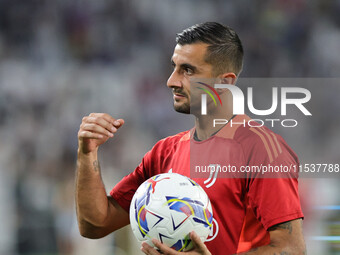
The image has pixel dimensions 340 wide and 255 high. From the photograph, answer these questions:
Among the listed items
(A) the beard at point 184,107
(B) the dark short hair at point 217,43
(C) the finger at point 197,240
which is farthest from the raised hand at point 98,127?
(C) the finger at point 197,240

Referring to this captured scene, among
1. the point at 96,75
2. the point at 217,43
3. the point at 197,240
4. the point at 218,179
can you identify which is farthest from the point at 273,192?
the point at 96,75

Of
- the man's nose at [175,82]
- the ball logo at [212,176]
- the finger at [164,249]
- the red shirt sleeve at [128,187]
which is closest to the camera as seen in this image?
the finger at [164,249]

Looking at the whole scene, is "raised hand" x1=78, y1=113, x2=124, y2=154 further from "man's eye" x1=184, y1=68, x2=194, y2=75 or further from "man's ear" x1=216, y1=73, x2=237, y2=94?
"man's ear" x1=216, y1=73, x2=237, y2=94

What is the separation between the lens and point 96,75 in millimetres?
9672

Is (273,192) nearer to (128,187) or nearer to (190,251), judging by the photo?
(190,251)

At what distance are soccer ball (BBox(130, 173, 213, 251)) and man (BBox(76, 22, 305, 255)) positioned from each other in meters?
0.06

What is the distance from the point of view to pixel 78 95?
9.26 metres

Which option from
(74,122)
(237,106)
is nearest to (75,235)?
(74,122)

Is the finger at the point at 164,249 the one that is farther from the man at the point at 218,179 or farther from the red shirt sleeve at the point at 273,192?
the red shirt sleeve at the point at 273,192

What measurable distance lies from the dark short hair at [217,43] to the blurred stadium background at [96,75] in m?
4.44

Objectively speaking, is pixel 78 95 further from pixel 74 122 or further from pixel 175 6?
pixel 175 6

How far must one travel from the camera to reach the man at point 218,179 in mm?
2598

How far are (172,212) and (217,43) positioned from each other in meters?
1.07

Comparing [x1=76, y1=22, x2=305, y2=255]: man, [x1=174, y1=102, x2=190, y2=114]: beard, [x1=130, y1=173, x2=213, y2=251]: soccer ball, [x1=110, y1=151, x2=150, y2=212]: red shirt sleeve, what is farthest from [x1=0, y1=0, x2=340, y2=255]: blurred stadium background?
[x1=130, y1=173, x2=213, y2=251]: soccer ball
